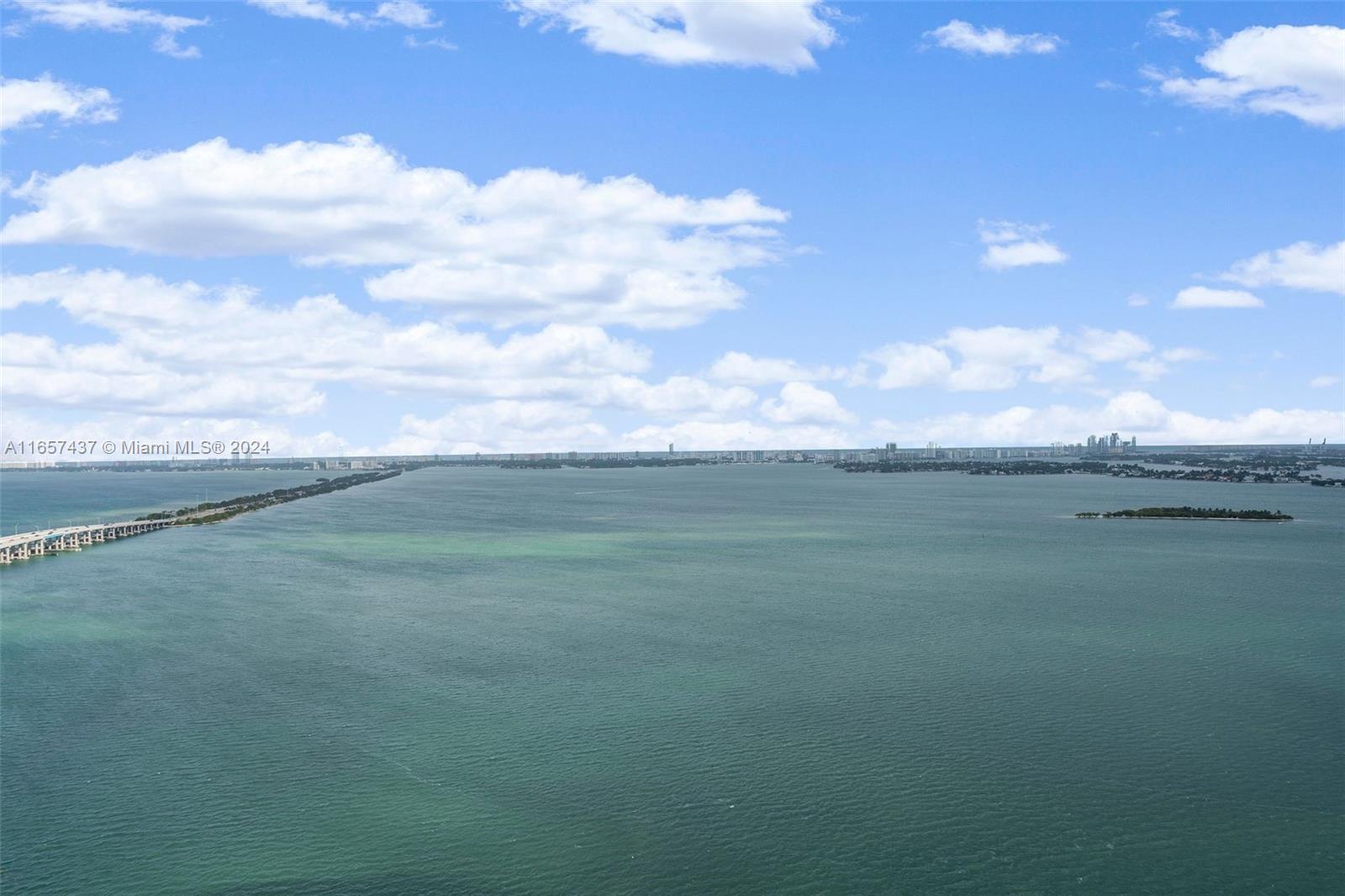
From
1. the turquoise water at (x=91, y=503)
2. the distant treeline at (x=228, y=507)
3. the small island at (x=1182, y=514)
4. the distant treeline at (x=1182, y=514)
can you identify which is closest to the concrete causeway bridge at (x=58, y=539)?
the distant treeline at (x=228, y=507)

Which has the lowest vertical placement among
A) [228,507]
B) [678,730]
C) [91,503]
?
[678,730]

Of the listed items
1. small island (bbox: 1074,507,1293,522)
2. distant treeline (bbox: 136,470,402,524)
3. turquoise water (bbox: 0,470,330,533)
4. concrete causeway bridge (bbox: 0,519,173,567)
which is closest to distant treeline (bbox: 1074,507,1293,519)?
small island (bbox: 1074,507,1293,522)

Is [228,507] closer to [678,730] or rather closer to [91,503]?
[91,503]

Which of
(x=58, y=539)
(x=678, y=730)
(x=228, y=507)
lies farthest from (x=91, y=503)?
(x=678, y=730)

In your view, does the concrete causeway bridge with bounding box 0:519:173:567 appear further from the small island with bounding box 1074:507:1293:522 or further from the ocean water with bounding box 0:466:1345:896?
the small island with bounding box 1074:507:1293:522

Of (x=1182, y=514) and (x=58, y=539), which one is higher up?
(x=1182, y=514)

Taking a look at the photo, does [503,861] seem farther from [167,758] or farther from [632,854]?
[167,758]
